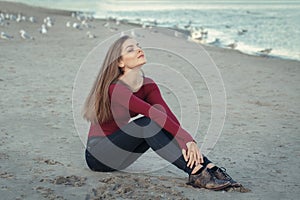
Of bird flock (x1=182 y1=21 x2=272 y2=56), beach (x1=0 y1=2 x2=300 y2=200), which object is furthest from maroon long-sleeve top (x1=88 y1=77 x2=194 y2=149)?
bird flock (x1=182 y1=21 x2=272 y2=56)

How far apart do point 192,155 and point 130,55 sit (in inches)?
32.3

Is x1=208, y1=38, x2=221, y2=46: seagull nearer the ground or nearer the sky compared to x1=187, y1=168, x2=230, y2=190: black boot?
nearer the sky

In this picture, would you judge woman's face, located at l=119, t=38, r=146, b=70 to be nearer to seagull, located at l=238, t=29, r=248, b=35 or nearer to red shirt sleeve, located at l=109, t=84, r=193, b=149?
red shirt sleeve, located at l=109, t=84, r=193, b=149

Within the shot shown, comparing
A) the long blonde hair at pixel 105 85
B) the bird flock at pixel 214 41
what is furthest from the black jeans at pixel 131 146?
the bird flock at pixel 214 41

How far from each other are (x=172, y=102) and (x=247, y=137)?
1.80 m

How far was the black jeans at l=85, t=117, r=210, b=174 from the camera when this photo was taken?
13.9 ft

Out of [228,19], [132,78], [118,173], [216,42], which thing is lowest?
[118,173]

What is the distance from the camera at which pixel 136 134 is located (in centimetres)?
434

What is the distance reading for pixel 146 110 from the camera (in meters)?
4.25

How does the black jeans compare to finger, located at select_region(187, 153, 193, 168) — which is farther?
the black jeans

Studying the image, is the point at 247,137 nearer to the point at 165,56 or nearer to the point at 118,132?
the point at 118,132

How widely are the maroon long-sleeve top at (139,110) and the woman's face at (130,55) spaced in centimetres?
14

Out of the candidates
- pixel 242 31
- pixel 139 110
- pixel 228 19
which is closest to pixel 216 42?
pixel 242 31

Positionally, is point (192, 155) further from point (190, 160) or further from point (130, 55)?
point (130, 55)
